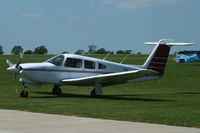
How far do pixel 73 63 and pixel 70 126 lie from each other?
39.8 feet

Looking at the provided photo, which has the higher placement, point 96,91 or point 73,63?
point 73,63

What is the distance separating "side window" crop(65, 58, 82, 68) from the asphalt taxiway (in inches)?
391

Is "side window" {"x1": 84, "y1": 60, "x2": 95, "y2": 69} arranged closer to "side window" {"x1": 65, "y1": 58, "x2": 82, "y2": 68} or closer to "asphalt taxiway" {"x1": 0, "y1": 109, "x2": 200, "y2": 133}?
"side window" {"x1": 65, "y1": 58, "x2": 82, "y2": 68}

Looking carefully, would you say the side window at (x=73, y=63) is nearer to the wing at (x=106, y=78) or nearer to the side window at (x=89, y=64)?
the side window at (x=89, y=64)

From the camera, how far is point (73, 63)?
79.6 ft

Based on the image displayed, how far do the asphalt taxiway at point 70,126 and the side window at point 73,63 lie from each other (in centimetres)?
993

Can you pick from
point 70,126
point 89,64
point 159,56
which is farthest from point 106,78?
point 70,126

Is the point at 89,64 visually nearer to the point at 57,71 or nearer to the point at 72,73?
the point at 72,73

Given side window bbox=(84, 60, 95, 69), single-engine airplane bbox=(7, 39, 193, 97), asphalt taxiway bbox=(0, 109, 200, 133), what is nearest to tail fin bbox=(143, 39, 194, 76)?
single-engine airplane bbox=(7, 39, 193, 97)

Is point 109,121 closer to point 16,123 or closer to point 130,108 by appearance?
point 16,123

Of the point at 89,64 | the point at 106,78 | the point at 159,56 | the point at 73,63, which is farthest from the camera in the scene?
the point at 159,56

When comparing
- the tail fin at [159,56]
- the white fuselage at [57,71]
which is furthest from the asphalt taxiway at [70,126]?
the tail fin at [159,56]

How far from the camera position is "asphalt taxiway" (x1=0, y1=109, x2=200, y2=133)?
11.5 metres

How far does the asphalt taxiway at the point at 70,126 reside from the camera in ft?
37.8
